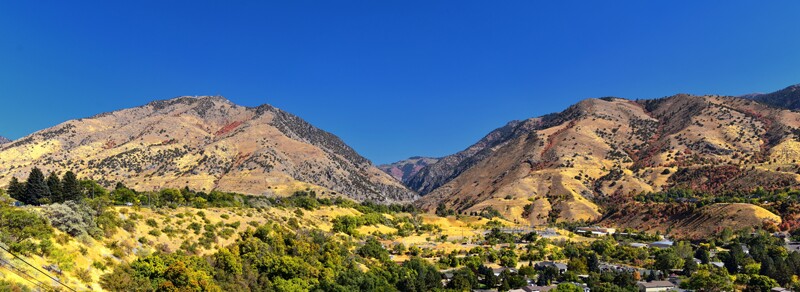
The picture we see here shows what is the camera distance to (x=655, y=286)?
57344 mm

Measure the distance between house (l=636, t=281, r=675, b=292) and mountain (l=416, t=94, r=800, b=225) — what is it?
6970cm

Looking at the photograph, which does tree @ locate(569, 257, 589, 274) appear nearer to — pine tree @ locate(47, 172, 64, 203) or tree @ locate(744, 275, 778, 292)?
tree @ locate(744, 275, 778, 292)

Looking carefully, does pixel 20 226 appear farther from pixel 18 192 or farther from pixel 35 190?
pixel 18 192

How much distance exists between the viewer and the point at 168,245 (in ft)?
139

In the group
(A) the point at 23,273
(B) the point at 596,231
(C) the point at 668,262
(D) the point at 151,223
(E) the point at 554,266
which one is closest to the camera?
(A) the point at 23,273

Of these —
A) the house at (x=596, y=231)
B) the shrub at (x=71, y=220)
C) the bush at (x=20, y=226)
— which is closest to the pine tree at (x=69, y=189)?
the shrub at (x=71, y=220)

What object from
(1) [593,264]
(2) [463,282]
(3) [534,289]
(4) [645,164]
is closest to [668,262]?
(1) [593,264]

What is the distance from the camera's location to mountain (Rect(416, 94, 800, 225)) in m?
130

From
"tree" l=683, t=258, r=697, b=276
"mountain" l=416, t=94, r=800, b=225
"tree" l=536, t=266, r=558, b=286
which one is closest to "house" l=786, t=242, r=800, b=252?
"tree" l=683, t=258, r=697, b=276

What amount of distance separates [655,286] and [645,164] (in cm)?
11533

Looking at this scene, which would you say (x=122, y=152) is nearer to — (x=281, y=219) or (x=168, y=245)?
(x=281, y=219)

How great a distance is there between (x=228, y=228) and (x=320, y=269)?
40.6 ft

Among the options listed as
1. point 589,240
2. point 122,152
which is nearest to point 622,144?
point 589,240

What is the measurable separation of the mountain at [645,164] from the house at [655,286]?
69.7m
